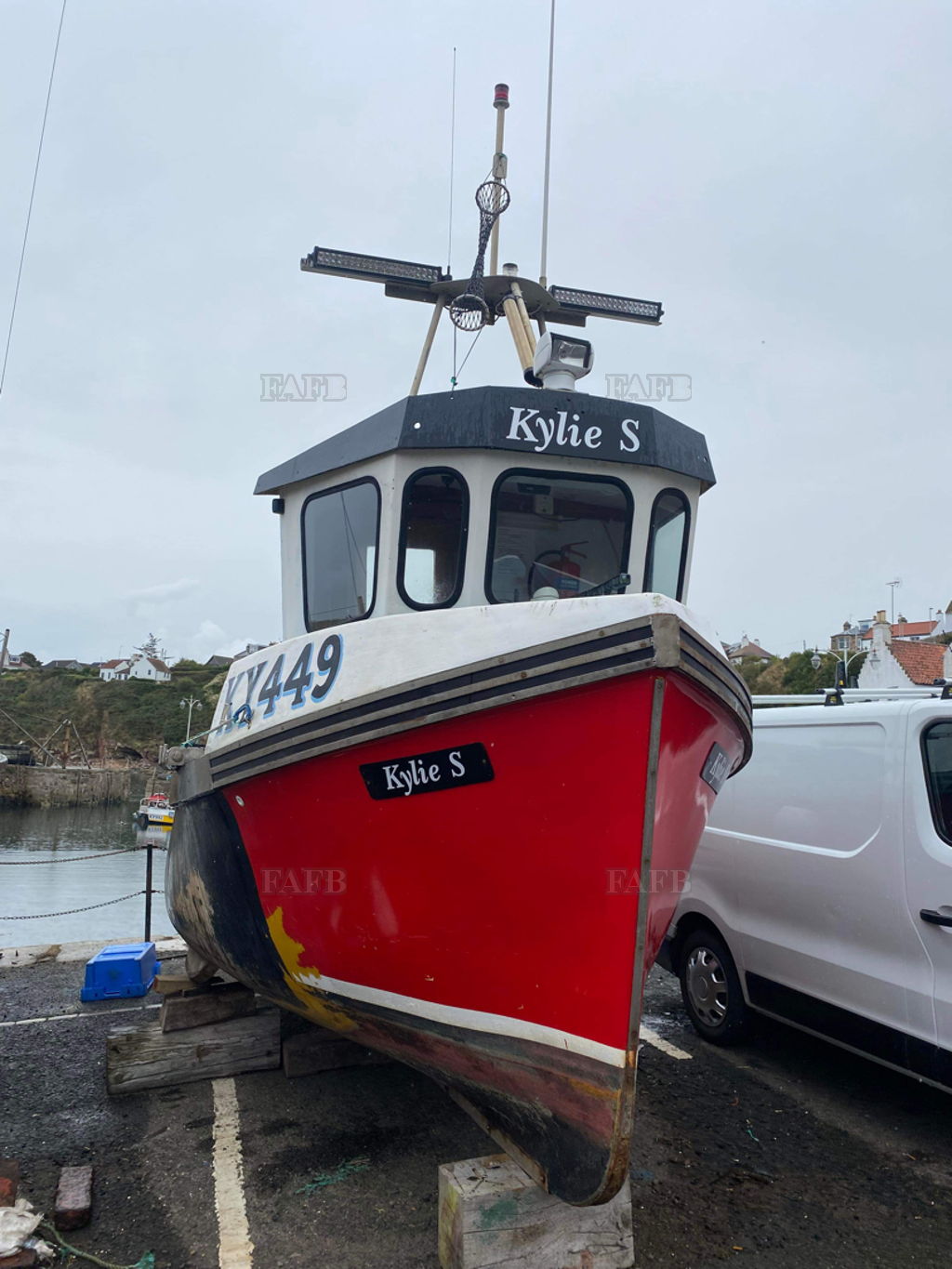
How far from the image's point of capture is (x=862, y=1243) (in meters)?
3.24

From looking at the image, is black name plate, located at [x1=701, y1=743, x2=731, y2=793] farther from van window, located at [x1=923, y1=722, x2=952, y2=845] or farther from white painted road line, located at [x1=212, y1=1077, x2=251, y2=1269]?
white painted road line, located at [x1=212, y1=1077, x2=251, y2=1269]

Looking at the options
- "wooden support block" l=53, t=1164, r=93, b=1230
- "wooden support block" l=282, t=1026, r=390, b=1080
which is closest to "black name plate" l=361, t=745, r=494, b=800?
"wooden support block" l=53, t=1164, r=93, b=1230

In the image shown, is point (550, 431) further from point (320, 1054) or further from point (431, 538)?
point (320, 1054)

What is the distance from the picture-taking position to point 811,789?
183 inches

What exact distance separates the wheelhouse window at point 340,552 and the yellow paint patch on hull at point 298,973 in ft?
4.69

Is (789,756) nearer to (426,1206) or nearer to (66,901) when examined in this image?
(426,1206)

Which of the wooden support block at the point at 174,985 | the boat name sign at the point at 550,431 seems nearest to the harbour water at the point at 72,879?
the wooden support block at the point at 174,985

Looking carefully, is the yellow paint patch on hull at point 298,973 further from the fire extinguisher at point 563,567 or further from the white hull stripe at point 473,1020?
the fire extinguisher at point 563,567

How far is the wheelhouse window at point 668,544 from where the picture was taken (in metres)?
4.14

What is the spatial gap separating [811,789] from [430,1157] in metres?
2.65

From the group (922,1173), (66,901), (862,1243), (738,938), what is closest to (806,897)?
(738,938)

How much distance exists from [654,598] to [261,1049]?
3557mm

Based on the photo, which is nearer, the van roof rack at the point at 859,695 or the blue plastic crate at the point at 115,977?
the van roof rack at the point at 859,695

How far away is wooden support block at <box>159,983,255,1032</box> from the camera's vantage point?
463 centimetres
